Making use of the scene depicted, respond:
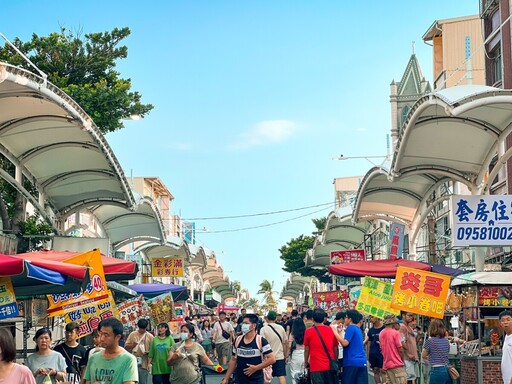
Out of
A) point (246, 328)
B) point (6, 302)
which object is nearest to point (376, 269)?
point (246, 328)

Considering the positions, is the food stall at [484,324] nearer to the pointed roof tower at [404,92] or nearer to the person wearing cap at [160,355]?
the person wearing cap at [160,355]

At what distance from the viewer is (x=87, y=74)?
92.9 feet

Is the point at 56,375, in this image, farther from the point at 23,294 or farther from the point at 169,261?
the point at 169,261

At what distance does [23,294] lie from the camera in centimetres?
1526

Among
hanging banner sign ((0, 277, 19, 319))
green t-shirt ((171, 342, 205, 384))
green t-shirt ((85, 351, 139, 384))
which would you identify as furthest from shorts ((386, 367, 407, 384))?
green t-shirt ((85, 351, 139, 384))

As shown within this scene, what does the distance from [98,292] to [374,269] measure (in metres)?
9.02

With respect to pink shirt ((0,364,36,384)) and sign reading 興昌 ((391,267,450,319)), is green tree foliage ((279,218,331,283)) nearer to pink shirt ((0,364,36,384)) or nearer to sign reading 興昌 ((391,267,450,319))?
sign reading 興昌 ((391,267,450,319))

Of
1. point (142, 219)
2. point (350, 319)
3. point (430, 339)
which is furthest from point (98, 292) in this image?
point (142, 219)

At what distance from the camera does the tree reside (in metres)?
26.6

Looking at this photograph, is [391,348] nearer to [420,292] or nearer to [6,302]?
[420,292]

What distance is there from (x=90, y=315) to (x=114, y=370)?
7335mm

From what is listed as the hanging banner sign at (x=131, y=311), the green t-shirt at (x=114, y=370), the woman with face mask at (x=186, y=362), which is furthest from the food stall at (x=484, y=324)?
the green t-shirt at (x=114, y=370)

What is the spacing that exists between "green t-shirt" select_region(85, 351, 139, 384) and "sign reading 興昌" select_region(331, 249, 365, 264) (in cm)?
3196

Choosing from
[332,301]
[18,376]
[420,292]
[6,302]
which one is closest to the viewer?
[18,376]
